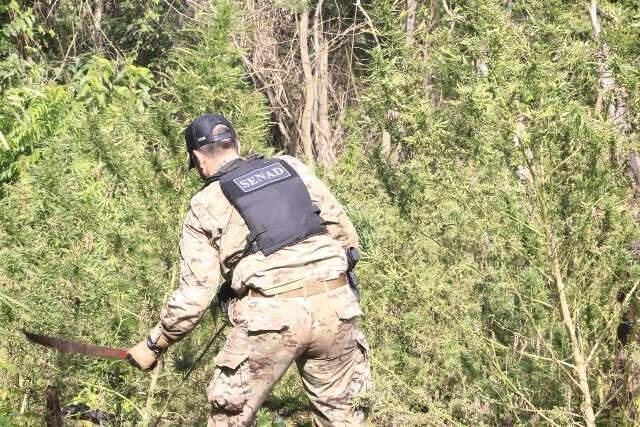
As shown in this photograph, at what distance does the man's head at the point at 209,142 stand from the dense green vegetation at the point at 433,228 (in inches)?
14.5

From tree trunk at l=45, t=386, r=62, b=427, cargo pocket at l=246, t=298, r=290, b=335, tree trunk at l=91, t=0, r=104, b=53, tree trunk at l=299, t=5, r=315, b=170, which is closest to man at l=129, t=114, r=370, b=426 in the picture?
cargo pocket at l=246, t=298, r=290, b=335

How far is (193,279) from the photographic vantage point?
3.67 m

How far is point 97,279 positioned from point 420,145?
1.83 m

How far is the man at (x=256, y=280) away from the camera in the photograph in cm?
364

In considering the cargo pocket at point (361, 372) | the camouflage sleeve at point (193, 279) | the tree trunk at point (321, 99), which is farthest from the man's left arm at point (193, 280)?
the tree trunk at point (321, 99)

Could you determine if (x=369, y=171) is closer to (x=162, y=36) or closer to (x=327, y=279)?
(x=327, y=279)

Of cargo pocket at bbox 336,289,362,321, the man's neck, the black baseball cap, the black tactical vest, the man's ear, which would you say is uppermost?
the black baseball cap

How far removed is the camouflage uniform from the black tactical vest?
47mm

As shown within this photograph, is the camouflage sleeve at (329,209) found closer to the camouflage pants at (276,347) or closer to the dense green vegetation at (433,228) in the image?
the dense green vegetation at (433,228)

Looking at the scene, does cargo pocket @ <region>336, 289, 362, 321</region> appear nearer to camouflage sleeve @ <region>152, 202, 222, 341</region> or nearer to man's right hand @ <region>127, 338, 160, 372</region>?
camouflage sleeve @ <region>152, 202, 222, 341</region>

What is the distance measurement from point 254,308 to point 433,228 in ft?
3.02

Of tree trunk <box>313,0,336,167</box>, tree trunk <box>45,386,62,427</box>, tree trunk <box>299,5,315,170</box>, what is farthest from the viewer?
tree trunk <box>313,0,336,167</box>

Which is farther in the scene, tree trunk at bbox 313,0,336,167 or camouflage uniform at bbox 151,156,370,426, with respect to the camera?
tree trunk at bbox 313,0,336,167

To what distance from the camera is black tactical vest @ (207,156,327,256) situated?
12.0 ft
